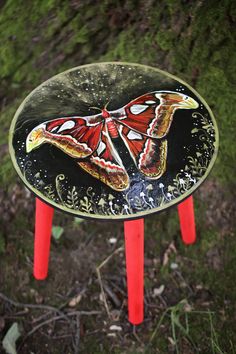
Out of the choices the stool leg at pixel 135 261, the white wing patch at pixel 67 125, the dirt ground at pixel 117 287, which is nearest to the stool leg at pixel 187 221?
the dirt ground at pixel 117 287

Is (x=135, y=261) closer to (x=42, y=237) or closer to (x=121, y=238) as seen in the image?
(x=42, y=237)

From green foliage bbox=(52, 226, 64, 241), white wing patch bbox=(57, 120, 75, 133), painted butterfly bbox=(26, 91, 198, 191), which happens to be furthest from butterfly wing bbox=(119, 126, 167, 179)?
green foliage bbox=(52, 226, 64, 241)

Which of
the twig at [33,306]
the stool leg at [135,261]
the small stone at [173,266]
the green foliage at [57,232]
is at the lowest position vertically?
the small stone at [173,266]

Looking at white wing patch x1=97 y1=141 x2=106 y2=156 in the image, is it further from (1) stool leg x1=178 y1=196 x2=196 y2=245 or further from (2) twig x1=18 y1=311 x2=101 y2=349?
(2) twig x1=18 y1=311 x2=101 y2=349

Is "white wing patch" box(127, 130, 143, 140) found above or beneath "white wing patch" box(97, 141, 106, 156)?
beneath

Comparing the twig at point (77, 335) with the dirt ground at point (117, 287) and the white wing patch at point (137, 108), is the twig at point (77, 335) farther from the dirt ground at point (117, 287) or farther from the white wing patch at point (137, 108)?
the white wing patch at point (137, 108)

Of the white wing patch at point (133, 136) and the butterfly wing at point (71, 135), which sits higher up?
the butterfly wing at point (71, 135)

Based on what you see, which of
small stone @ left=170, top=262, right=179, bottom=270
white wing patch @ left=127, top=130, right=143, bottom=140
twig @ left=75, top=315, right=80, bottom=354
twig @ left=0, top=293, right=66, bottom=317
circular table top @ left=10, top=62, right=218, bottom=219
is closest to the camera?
circular table top @ left=10, top=62, right=218, bottom=219
